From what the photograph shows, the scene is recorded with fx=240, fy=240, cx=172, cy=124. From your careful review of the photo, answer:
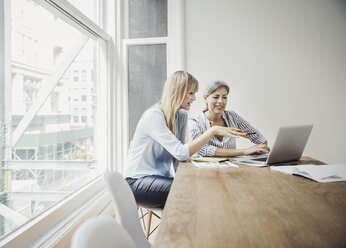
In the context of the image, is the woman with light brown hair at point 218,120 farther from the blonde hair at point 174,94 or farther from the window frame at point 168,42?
the window frame at point 168,42

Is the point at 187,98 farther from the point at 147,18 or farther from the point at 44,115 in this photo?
the point at 147,18

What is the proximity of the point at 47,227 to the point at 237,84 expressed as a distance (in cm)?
218

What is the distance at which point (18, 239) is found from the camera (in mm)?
1316

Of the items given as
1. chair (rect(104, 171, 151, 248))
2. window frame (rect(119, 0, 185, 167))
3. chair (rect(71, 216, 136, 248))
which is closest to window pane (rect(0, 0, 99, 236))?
window frame (rect(119, 0, 185, 167))

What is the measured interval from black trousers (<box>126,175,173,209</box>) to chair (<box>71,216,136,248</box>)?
96cm

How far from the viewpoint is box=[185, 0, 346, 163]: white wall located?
2582 millimetres

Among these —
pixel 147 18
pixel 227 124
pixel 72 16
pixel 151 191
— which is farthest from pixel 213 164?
pixel 147 18

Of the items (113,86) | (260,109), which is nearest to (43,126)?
(113,86)

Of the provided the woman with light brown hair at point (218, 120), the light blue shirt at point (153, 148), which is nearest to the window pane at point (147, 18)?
the woman with light brown hair at point (218, 120)

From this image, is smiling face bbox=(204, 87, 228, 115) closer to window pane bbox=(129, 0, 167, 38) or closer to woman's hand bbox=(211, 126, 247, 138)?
woman's hand bbox=(211, 126, 247, 138)

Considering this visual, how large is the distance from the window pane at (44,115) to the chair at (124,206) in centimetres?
87

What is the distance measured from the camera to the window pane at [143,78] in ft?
9.25

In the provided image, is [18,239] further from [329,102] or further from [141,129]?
[329,102]

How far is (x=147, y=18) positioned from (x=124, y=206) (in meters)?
2.51
